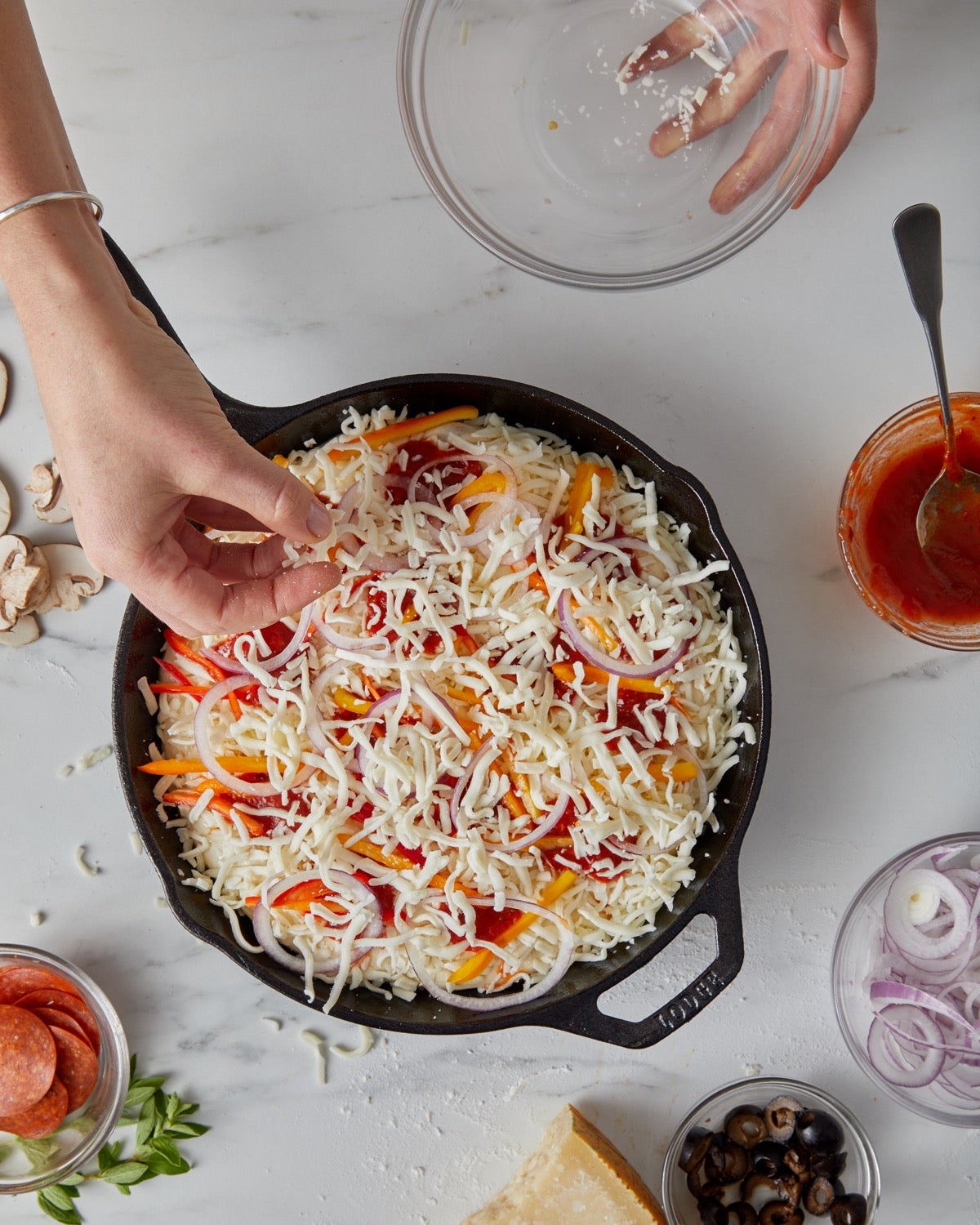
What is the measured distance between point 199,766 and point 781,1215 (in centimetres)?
162

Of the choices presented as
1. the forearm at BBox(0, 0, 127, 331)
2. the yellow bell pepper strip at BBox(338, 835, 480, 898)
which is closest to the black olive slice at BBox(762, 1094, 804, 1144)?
the yellow bell pepper strip at BBox(338, 835, 480, 898)

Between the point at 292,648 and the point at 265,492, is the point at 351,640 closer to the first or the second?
the point at 292,648

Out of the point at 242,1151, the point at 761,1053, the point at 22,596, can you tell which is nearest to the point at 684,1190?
the point at 761,1053

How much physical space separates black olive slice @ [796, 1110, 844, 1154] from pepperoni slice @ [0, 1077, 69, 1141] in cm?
162

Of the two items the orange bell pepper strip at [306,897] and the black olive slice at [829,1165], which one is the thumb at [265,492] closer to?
the orange bell pepper strip at [306,897]

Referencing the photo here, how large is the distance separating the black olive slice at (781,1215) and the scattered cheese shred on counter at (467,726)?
2.63 ft

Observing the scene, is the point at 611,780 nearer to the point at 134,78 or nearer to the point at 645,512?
the point at 645,512

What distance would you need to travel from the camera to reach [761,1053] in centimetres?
229

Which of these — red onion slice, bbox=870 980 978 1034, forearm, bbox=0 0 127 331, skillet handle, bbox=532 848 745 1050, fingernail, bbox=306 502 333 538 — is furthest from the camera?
red onion slice, bbox=870 980 978 1034

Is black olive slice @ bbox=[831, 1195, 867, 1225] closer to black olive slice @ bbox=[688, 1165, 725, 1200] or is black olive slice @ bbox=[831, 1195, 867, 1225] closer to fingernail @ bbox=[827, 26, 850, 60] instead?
black olive slice @ bbox=[688, 1165, 725, 1200]

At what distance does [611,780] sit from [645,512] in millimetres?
548

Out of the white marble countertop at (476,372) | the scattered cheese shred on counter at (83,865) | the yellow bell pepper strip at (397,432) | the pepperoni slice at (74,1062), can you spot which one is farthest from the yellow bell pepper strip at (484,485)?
the pepperoni slice at (74,1062)

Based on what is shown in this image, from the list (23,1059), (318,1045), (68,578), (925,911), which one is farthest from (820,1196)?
(68,578)

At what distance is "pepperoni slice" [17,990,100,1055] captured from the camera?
87.7 inches
